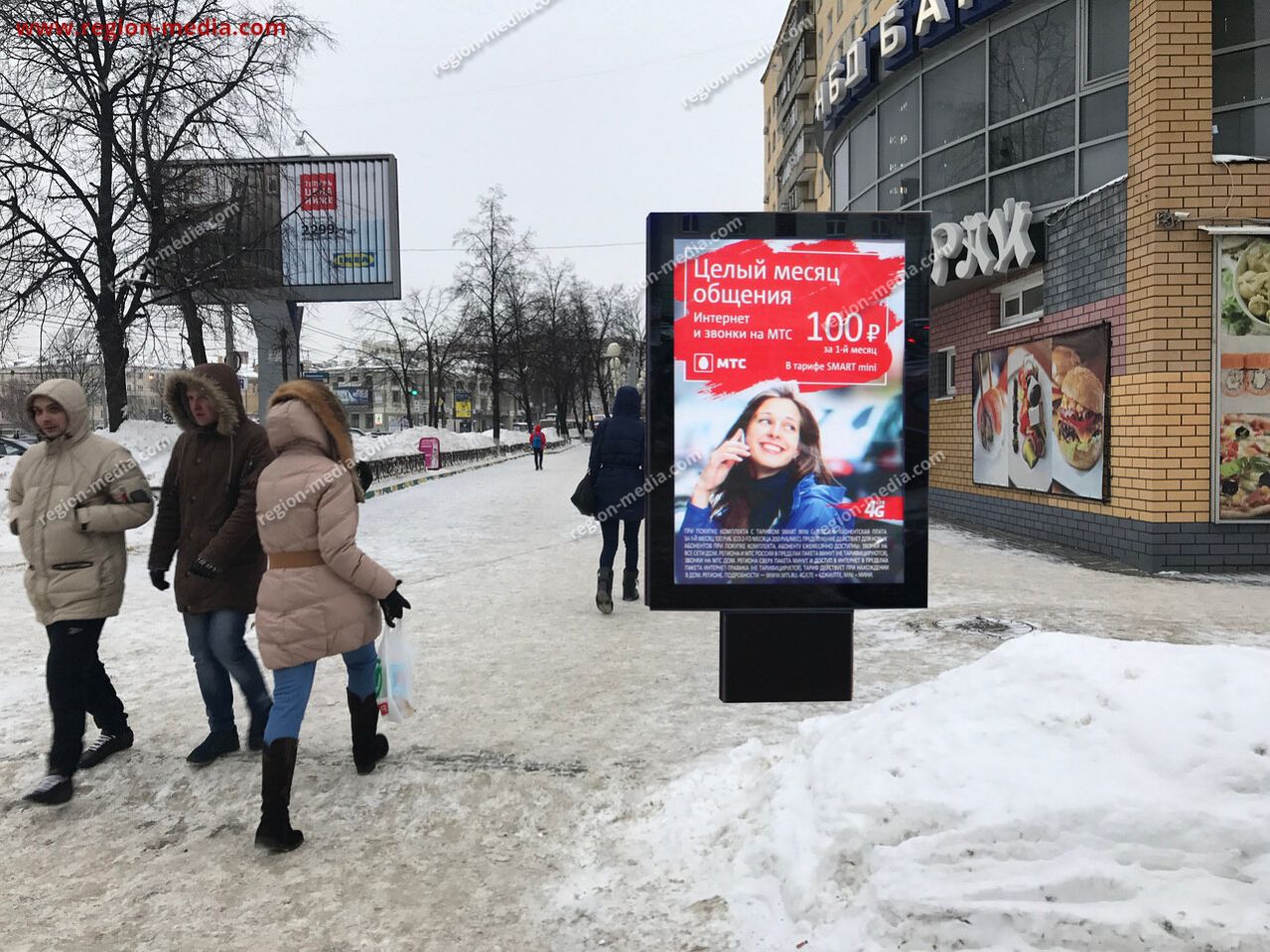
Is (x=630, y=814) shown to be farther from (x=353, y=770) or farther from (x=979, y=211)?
(x=979, y=211)

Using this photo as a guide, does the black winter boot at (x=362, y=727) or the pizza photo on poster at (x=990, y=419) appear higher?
the pizza photo on poster at (x=990, y=419)

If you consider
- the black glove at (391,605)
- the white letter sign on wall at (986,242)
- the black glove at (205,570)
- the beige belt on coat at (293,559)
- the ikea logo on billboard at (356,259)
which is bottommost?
the black glove at (391,605)

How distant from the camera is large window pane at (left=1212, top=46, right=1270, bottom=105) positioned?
9.79 metres

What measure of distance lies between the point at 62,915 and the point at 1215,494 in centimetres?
1007

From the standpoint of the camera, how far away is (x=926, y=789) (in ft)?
9.69

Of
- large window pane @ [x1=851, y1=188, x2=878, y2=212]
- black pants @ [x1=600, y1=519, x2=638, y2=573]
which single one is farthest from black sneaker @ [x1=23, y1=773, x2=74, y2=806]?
large window pane @ [x1=851, y1=188, x2=878, y2=212]

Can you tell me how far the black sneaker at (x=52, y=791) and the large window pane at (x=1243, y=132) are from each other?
1137cm

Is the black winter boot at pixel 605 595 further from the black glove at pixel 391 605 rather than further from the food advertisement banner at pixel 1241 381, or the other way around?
the food advertisement banner at pixel 1241 381

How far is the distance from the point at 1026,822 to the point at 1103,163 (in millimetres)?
10192

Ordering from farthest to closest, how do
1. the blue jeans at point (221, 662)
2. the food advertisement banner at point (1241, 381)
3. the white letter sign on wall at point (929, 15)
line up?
the white letter sign on wall at point (929, 15) → the food advertisement banner at point (1241, 381) → the blue jeans at point (221, 662)

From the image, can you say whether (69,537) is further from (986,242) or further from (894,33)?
(894,33)

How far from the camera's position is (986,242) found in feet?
39.4

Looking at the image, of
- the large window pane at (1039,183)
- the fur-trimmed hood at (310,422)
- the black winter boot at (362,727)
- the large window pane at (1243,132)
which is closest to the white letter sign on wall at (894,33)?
the large window pane at (1039,183)

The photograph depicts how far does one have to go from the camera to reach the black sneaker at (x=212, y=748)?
4.40 m
